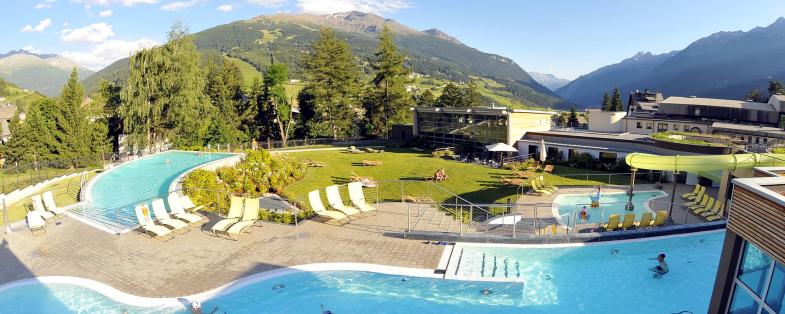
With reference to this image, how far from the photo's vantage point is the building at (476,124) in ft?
98.2

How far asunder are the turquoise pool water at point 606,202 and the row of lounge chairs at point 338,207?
24.7ft

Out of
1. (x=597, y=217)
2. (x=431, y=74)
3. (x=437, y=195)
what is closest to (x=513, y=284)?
(x=597, y=217)

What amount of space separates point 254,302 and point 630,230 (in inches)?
448

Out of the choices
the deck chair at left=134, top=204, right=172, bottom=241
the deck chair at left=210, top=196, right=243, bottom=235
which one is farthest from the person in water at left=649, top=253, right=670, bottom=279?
the deck chair at left=134, top=204, right=172, bottom=241

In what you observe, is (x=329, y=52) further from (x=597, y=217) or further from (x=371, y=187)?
(x=597, y=217)

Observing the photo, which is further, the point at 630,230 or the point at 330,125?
the point at 330,125

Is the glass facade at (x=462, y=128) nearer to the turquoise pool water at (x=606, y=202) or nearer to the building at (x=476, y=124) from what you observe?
the building at (x=476, y=124)

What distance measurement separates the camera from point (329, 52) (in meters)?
43.9

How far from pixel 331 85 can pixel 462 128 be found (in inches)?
666

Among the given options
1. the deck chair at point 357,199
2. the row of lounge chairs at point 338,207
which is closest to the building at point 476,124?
the deck chair at point 357,199

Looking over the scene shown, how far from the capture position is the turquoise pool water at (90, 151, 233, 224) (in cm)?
1625

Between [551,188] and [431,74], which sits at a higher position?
[431,74]

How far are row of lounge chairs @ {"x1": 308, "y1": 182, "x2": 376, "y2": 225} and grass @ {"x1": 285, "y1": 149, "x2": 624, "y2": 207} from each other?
7.19 ft

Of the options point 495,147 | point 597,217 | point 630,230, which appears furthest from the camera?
point 495,147
